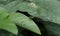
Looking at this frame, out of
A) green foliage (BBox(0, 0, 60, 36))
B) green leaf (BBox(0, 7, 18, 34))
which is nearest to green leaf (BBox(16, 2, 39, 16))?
green foliage (BBox(0, 0, 60, 36))

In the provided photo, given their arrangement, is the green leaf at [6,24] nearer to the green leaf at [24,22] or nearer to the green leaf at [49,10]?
the green leaf at [24,22]

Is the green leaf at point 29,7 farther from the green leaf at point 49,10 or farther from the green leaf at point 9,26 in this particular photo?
the green leaf at point 9,26

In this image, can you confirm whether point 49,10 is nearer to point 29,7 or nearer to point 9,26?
point 29,7

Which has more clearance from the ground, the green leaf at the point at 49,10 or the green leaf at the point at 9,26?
the green leaf at the point at 49,10

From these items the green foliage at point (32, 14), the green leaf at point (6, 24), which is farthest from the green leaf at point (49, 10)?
the green leaf at point (6, 24)

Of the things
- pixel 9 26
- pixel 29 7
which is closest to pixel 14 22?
pixel 9 26

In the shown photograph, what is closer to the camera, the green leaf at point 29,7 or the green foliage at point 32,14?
the green foliage at point 32,14

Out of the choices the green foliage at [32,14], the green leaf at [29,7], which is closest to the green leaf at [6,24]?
the green foliage at [32,14]
